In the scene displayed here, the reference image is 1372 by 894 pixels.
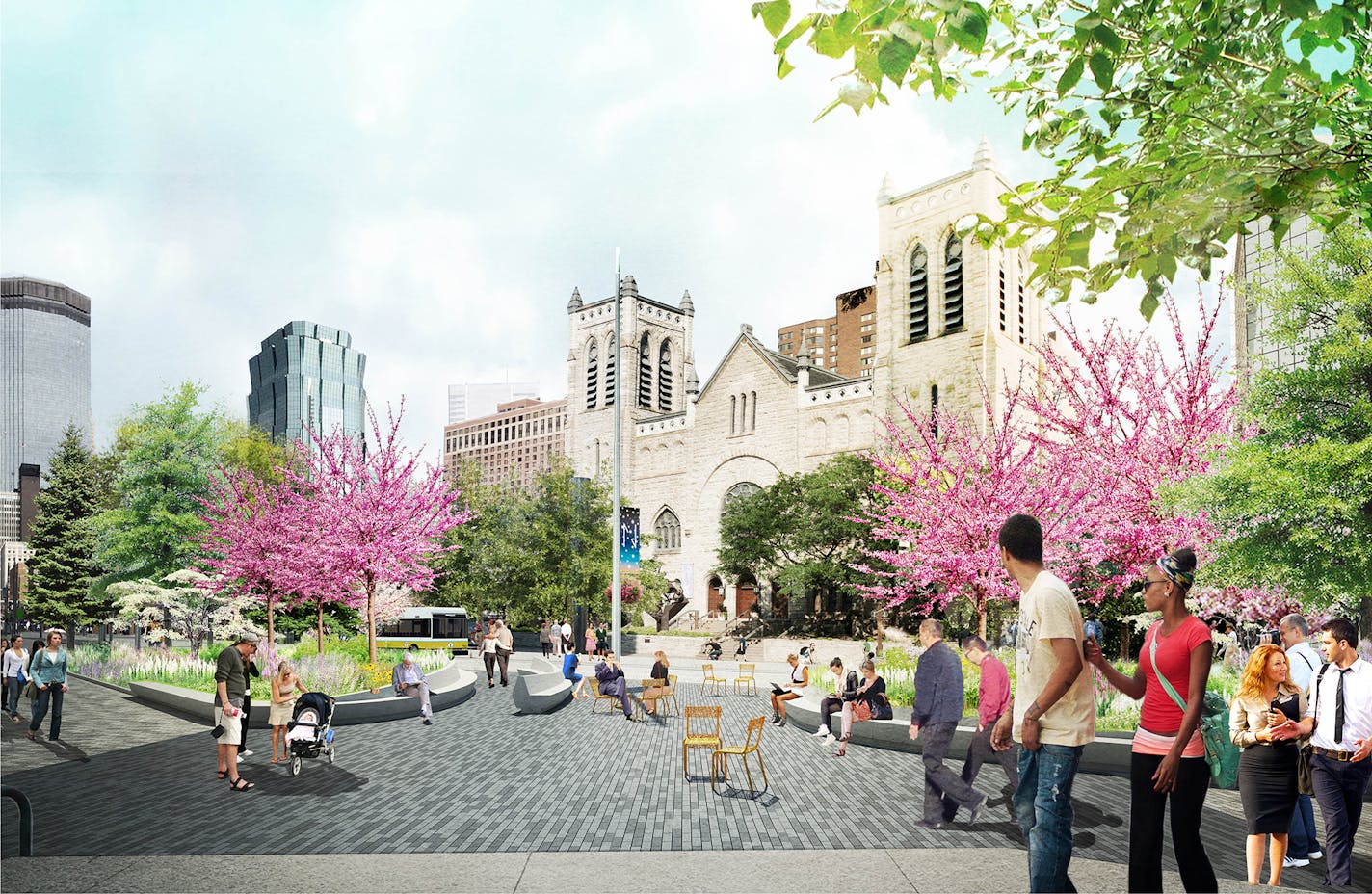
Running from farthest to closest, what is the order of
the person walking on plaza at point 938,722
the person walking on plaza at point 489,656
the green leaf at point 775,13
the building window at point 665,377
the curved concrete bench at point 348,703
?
the building window at point 665,377 < the person walking on plaza at point 489,656 < the curved concrete bench at point 348,703 < the person walking on plaza at point 938,722 < the green leaf at point 775,13

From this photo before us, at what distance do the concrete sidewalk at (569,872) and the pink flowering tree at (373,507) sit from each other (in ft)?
46.7

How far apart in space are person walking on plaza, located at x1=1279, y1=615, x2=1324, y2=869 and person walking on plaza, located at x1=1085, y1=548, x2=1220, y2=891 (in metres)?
2.72

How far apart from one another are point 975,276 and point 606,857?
39.9 m

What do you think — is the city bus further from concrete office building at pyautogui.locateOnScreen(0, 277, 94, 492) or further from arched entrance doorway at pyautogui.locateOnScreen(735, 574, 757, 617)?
concrete office building at pyautogui.locateOnScreen(0, 277, 94, 492)

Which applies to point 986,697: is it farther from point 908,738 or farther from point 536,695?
point 536,695

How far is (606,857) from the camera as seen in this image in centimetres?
666

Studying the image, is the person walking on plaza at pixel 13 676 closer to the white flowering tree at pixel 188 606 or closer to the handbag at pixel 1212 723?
the white flowering tree at pixel 188 606

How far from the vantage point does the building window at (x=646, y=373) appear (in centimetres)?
6544

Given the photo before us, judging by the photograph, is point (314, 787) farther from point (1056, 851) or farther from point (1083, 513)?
point (1083, 513)

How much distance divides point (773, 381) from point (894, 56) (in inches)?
1941

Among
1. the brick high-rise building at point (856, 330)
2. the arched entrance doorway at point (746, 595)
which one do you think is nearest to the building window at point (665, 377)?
the arched entrance doorway at point (746, 595)

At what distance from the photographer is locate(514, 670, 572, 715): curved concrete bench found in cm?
1703

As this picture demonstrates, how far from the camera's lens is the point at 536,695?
17.1 metres

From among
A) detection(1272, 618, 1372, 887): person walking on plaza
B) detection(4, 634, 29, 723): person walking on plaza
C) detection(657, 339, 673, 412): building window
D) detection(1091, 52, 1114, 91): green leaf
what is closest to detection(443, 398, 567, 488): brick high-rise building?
detection(657, 339, 673, 412): building window
